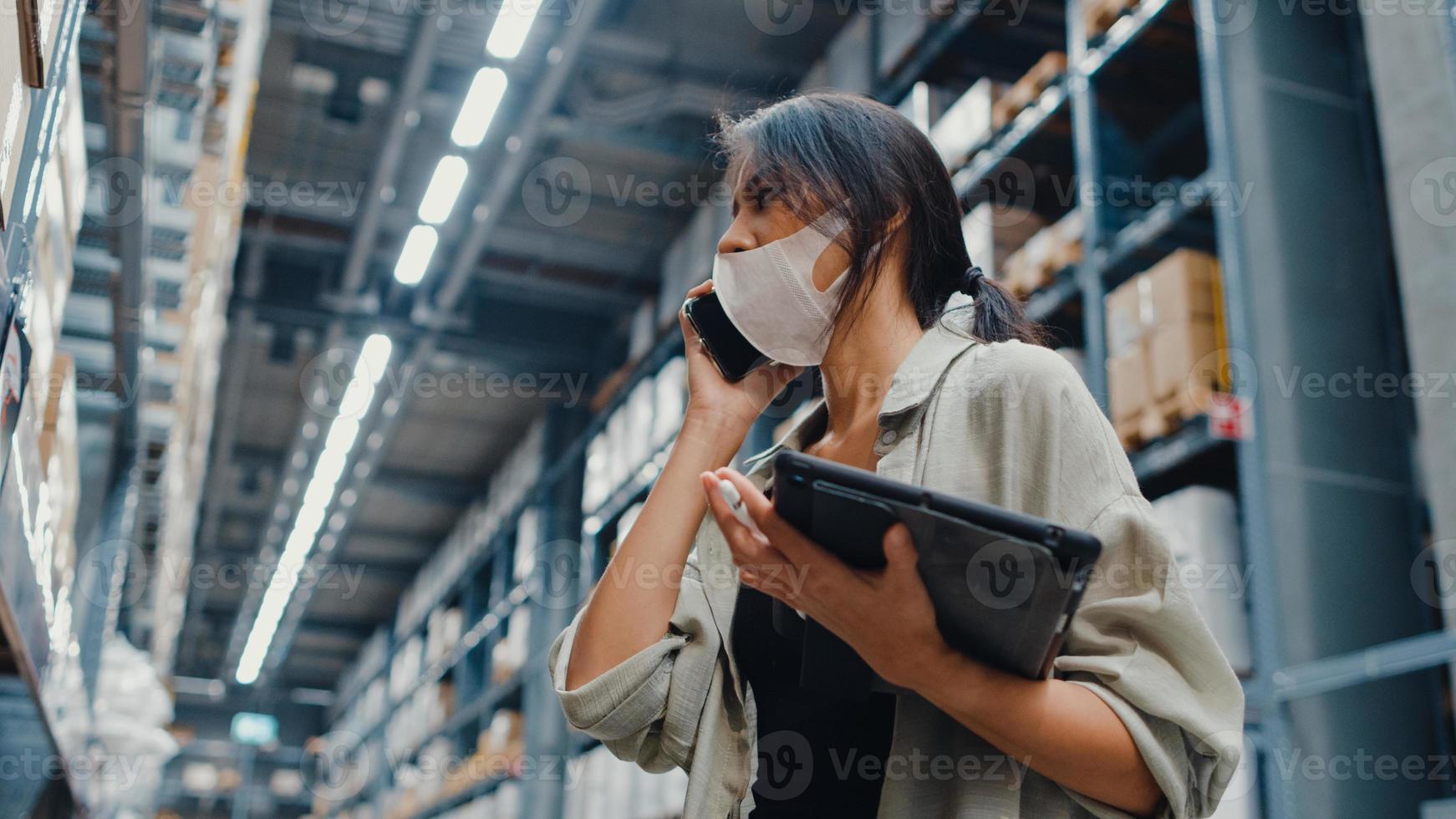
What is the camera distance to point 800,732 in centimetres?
109

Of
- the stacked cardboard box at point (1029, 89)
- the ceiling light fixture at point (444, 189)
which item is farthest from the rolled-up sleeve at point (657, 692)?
the ceiling light fixture at point (444, 189)

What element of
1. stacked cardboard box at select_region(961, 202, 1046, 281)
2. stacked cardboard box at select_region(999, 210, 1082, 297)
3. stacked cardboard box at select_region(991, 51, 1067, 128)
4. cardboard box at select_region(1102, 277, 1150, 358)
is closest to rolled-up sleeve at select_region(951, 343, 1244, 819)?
cardboard box at select_region(1102, 277, 1150, 358)

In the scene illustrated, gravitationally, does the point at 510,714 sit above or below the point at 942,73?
below

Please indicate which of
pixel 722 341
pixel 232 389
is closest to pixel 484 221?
pixel 232 389

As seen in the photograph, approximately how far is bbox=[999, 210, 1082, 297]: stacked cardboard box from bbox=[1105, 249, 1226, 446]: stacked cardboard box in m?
0.33

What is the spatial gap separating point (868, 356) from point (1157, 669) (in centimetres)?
43

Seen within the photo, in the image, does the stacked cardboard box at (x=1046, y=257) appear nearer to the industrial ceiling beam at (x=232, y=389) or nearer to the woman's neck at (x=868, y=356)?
the woman's neck at (x=868, y=356)

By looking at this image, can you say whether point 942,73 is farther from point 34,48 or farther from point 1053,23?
point 34,48

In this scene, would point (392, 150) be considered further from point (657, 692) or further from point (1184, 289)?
point (657, 692)

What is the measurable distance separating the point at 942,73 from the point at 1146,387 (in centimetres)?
229

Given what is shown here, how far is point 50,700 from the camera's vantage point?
281 cm

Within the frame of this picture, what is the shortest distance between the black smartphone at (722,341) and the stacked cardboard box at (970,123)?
3418 millimetres

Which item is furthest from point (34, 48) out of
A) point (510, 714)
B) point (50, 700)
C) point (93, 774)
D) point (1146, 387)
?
point (510, 714)

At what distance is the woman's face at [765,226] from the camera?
1219 mm
